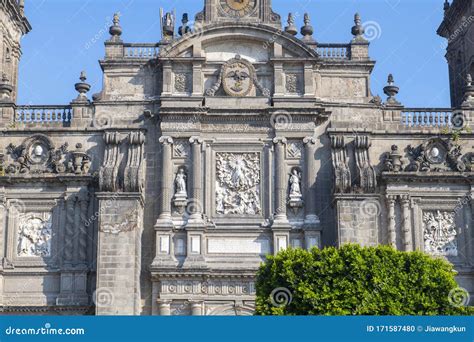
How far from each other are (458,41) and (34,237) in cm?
1798

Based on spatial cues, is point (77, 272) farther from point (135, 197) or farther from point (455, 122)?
point (455, 122)

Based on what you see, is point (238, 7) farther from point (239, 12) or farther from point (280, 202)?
point (280, 202)

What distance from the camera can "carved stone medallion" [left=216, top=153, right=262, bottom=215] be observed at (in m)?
32.9

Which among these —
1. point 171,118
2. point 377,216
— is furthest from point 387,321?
point 171,118

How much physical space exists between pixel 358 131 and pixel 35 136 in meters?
10.8

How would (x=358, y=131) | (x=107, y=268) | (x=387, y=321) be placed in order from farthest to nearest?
(x=358, y=131) < (x=107, y=268) < (x=387, y=321)

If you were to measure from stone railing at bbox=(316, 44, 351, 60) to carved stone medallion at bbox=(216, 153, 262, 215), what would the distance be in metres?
4.43

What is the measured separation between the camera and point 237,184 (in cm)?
3300

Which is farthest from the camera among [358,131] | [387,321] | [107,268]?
[358,131]

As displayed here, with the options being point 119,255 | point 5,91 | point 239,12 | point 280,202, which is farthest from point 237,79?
point 5,91

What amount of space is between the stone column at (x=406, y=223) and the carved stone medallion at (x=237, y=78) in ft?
21.0

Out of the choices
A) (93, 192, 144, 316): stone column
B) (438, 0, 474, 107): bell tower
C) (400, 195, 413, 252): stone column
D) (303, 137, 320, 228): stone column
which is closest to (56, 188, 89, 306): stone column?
(93, 192, 144, 316): stone column

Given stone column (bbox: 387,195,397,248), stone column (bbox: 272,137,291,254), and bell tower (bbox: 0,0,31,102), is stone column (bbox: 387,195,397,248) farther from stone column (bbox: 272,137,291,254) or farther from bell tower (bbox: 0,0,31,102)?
bell tower (bbox: 0,0,31,102)

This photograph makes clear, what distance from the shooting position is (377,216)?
32.3m
